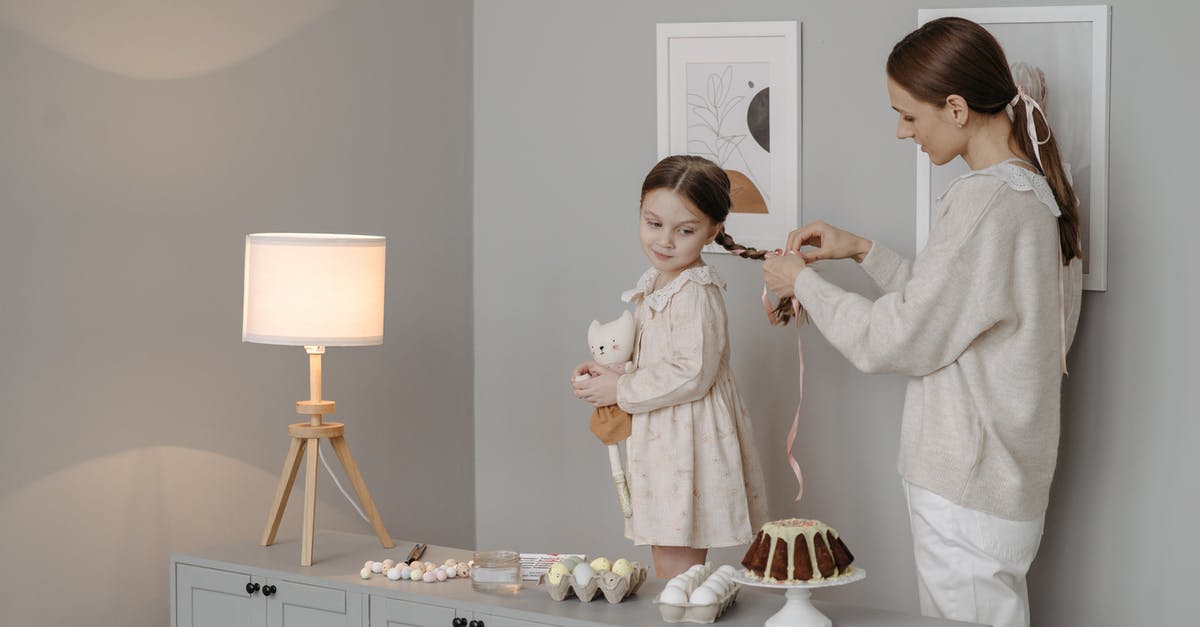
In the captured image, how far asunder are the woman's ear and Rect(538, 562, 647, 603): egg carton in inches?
40.9

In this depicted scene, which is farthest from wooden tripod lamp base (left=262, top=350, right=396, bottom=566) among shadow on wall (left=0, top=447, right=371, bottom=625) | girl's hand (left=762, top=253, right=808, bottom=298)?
girl's hand (left=762, top=253, right=808, bottom=298)

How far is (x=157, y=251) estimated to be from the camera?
2693 millimetres

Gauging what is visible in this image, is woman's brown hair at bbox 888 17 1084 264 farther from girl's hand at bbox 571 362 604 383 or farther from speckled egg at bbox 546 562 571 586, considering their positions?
speckled egg at bbox 546 562 571 586

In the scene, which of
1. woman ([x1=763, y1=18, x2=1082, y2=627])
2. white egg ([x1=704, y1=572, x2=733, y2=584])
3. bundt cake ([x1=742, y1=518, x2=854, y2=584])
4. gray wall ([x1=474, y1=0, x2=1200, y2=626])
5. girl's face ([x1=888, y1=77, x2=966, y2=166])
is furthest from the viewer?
gray wall ([x1=474, y1=0, x2=1200, y2=626])

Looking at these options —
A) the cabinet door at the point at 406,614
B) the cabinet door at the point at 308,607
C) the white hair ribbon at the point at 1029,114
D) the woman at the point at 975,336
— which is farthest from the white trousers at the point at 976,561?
the cabinet door at the point at 308,607

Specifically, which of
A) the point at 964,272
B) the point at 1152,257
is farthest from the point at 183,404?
the point at 1152,257

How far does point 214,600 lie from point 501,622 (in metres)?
0.71

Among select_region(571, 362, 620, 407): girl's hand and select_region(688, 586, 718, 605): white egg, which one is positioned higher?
select_region(571, 362, 620, 407): girl's hand

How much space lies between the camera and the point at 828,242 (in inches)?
105

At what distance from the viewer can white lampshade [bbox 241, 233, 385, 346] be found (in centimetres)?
245

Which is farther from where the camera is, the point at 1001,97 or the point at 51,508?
the point at 51,508

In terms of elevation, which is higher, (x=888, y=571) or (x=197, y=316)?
(x=197, y=316)

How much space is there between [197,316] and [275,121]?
531 mm

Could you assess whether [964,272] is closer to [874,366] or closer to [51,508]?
[874,366]
